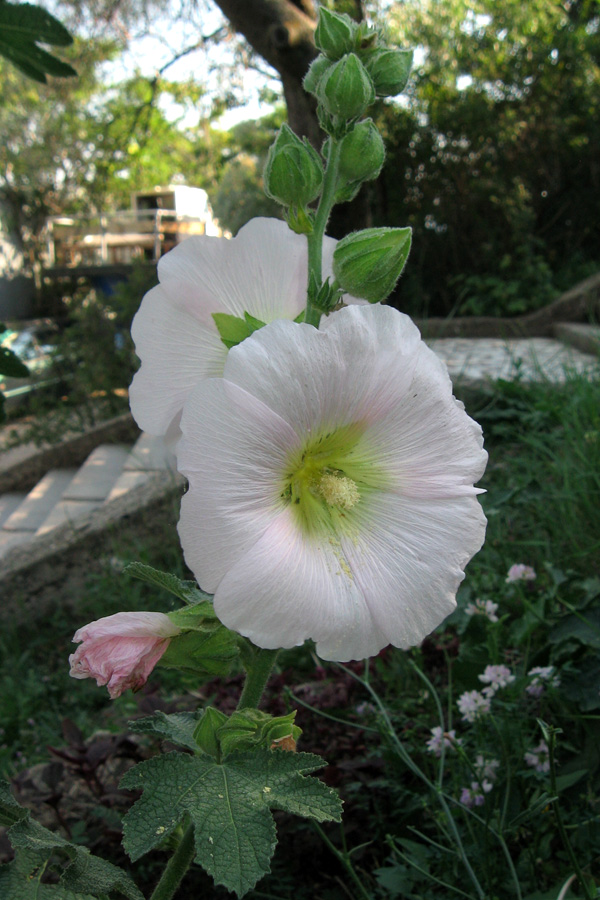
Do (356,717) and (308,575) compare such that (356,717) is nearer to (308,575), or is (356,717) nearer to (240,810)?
(240,810)

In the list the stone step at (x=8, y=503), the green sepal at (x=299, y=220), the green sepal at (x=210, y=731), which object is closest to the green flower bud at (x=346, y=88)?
the green sepal at (x=299, y=220)

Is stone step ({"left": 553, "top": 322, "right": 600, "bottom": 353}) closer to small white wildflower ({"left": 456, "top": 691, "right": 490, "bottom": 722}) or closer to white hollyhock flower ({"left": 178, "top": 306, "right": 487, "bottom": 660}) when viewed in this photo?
small white wildflower ({"left": 456, "top": 691, "right": 490, "bottom": 722})

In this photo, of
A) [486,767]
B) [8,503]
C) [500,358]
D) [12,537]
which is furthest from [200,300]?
[500,358]

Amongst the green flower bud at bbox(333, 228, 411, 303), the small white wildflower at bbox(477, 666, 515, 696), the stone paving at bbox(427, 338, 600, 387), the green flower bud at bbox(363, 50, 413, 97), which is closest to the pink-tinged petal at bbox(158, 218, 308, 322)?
the green flower bud at bbox(333, 228, 411, 303)

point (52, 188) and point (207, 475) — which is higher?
point (52, 188)

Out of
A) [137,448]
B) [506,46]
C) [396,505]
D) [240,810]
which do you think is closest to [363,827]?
[240,810]

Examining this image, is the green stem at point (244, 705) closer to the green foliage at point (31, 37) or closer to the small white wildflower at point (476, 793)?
the small white wildflower at point (476, 793)
